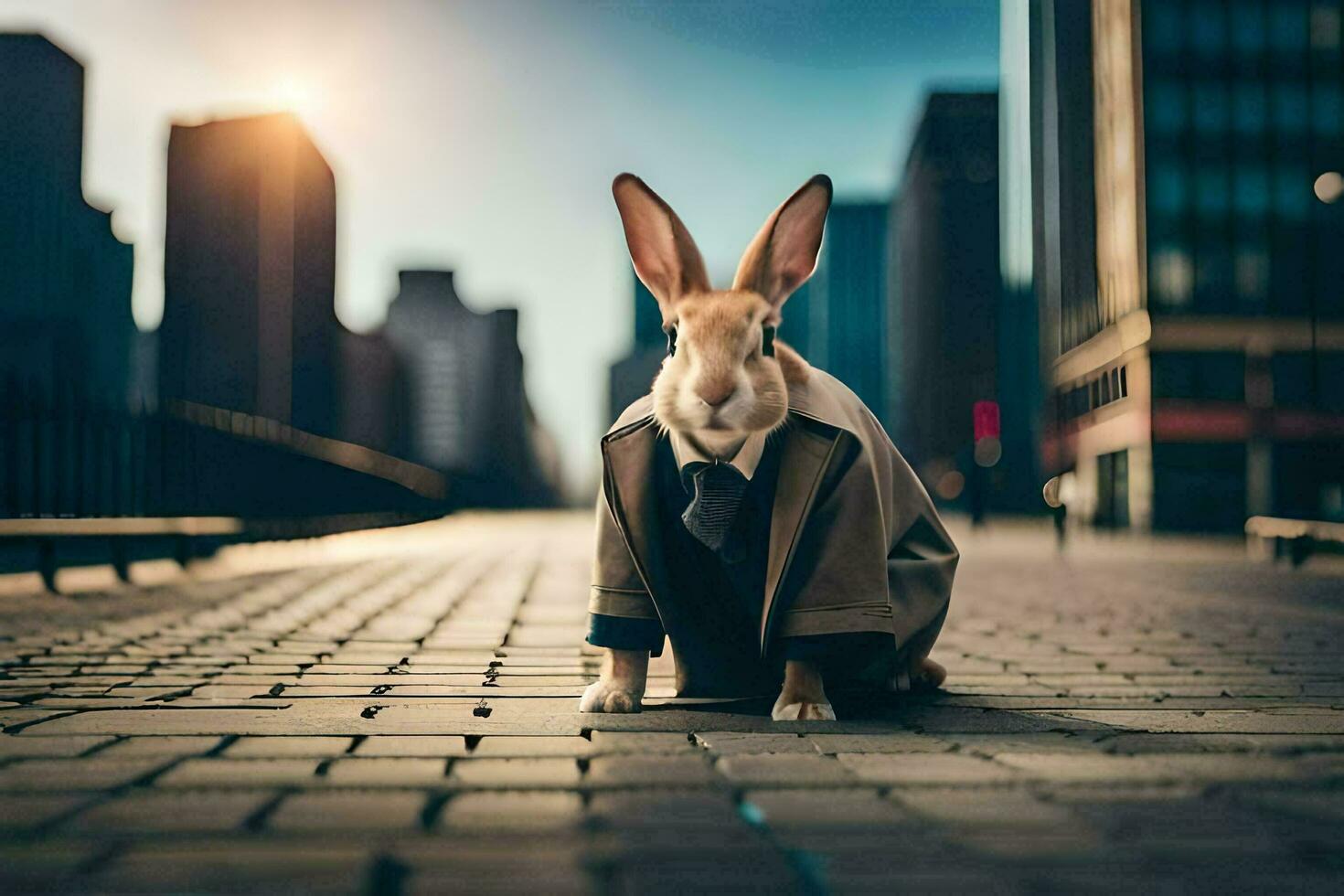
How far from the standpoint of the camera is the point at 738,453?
289 cm

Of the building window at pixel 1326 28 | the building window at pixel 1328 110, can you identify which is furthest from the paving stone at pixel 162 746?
the building window at pixel 1326 28

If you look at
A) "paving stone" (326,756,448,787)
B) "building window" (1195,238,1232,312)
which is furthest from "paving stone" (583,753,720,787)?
"building window" (1195,238,1232,312)

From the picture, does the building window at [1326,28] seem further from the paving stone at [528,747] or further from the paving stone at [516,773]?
the paving stone at [516,773]

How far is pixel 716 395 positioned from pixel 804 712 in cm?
97

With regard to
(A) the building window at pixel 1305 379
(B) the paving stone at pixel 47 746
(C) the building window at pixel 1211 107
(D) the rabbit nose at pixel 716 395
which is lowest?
(B) the paving stone at pixel 47 746

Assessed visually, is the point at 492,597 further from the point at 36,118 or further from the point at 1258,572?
the point at 36,118

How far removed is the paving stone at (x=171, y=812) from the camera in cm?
195

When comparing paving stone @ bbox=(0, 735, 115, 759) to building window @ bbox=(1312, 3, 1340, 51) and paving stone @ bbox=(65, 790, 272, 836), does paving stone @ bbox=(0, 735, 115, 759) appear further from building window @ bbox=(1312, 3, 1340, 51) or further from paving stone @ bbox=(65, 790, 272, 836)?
building window @ bbox=(1312, 3, 1340, 51)

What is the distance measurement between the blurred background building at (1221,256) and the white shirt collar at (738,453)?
32860 millimetres

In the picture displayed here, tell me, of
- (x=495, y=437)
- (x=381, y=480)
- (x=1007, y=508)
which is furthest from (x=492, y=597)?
(x=495, y=437)

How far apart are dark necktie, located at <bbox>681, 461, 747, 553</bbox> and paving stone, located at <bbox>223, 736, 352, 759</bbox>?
1.04 m

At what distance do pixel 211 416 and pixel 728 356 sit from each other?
8.98 meters

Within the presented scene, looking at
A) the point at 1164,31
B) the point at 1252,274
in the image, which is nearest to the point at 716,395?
the point at 1252,274

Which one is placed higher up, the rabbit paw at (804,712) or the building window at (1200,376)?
the building window at (1200,376)
